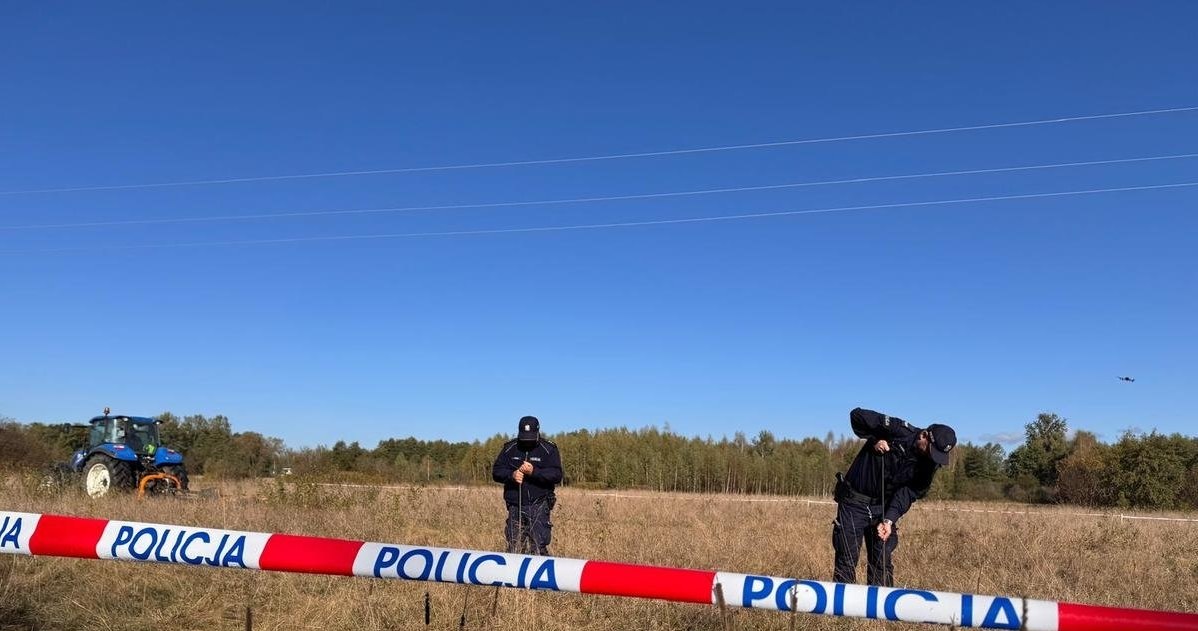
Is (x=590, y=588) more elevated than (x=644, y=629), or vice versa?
(x=590, y=588)

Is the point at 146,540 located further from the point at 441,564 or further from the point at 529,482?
the point at 529,482

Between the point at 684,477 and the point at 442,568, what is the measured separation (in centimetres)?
4848

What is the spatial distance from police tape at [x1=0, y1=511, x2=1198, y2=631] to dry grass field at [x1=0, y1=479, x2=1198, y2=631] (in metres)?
0.63

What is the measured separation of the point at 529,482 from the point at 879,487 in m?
3.01

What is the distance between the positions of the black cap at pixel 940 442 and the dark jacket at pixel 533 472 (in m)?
3.20

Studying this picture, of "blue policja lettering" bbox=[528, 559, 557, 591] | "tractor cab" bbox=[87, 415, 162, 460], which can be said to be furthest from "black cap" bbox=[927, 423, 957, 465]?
"tractor cab" bbox=[87, 415, 162, 460]

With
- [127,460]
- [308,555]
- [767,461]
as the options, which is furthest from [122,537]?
[767,461]

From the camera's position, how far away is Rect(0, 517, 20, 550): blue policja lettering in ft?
Result: 13.5

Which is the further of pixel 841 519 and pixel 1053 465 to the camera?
pixel 1053 465

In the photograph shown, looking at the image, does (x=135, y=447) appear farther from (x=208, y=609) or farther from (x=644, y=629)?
(x=644, y=629)

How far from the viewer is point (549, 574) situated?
361 centimetres

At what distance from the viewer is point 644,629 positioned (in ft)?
17.9

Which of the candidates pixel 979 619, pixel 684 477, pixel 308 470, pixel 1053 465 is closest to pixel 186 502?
pixel 308 470

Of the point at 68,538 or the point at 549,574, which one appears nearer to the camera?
the point at 549,574
